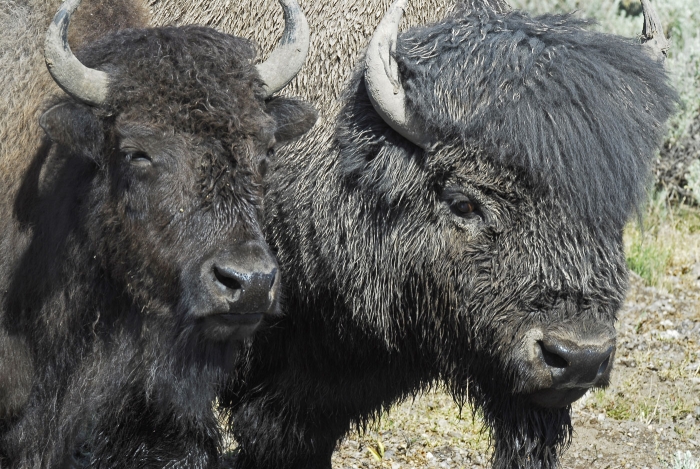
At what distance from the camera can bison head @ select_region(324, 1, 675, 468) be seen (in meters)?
4.52

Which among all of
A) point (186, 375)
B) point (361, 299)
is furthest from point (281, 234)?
point (186, 375)

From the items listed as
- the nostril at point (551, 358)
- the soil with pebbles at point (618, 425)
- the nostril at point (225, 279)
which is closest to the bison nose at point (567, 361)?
the nostril at point (551, 358)

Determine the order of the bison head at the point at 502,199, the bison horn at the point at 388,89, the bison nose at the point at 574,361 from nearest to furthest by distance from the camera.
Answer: the bison nose at the point at 574,361
the bison head at the point at 502,199
the bison horn at the point at 388,89

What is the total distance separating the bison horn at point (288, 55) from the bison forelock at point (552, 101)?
488 mm

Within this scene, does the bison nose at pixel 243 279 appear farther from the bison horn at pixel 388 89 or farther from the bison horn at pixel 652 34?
the bison horn at pixel 652 34

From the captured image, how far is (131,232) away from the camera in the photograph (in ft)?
14.3

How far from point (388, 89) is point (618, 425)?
131 inches

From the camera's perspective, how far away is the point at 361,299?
5.04m

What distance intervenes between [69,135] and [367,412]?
2375mm

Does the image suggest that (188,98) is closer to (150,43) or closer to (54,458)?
(150,43)

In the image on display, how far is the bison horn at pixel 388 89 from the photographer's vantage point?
4781mm

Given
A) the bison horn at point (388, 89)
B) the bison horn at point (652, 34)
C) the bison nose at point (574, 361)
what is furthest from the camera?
the bison horn at point (652, 34)

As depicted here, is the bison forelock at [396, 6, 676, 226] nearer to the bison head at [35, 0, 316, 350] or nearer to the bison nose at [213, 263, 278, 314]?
the bison head at [35, 0, 316, 350]

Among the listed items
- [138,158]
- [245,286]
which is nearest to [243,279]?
[245,286]
